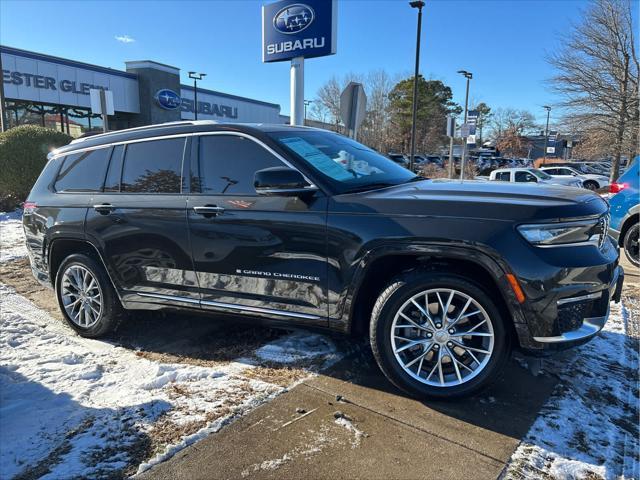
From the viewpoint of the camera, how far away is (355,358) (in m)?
3.77

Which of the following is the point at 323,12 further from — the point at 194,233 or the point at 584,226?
the point at 584,226

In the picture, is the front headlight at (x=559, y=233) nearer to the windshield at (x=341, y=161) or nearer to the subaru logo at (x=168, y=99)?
the windshield at (x=341, y=161)

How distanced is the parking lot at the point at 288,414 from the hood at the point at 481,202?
1226mm

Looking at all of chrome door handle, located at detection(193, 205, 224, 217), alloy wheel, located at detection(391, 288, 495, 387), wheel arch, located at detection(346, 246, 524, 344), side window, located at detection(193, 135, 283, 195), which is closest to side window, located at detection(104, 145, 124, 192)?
side window, located at detection(193, 135, 283, 195)

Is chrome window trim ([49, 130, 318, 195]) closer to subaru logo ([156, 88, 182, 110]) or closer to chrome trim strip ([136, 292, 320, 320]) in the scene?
chrome trim strip ([136, 292, 320, 320])

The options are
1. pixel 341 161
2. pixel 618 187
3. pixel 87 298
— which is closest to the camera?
pixel 341 161

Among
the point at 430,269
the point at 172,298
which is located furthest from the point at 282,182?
the point at 172,298

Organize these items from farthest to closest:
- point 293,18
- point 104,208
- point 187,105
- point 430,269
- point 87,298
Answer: point 187,105, point 293,18, point 87,298, point 104,208, point 430,269

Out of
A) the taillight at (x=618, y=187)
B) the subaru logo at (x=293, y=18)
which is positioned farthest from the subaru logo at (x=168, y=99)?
the taillight at (x=618, y=187)

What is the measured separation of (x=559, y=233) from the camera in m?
2.79

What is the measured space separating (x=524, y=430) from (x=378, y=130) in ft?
137

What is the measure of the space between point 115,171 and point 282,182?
1.96 metres

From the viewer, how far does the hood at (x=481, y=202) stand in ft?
9.18

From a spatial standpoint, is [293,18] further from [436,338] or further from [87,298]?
[436,338]
